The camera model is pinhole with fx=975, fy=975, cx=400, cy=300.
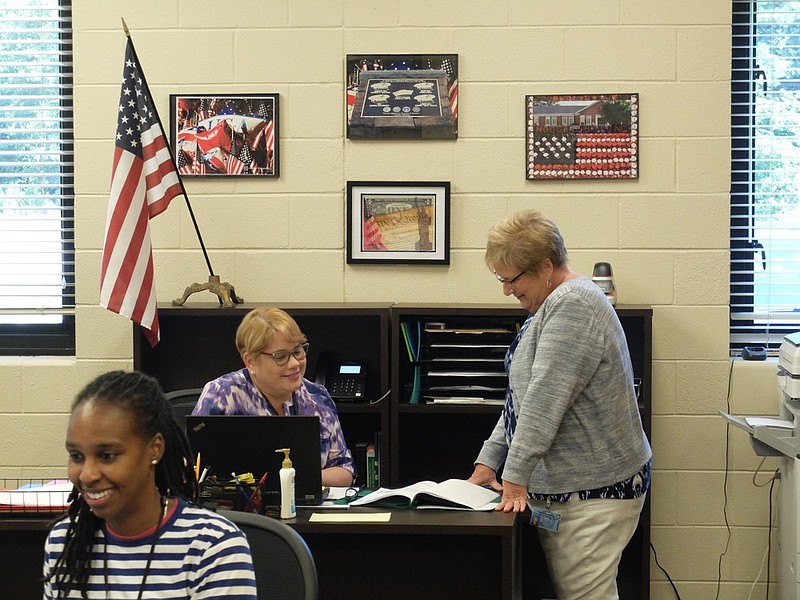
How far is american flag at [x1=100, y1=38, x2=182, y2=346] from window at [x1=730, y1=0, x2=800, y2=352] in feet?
7.58

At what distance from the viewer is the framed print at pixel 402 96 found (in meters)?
3.91

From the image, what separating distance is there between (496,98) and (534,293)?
4.52 ft

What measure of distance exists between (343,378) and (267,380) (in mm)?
883

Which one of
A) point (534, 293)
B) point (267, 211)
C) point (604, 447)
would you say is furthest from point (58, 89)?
point (604, 447)

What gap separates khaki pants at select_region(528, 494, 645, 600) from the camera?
8.89 ft

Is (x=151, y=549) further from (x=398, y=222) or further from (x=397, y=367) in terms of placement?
(x=398, y=222)

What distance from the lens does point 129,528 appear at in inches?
64.6

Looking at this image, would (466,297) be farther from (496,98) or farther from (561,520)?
(561,520)

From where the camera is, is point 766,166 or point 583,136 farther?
point 766,166

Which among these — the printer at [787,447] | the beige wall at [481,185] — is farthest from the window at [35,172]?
the printer at [787,447]

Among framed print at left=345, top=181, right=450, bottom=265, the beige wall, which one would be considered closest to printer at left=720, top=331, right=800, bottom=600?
the beige wall

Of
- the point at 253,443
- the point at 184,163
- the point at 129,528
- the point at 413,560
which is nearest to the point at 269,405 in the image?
the point at 253,443

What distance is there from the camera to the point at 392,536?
8.59ft

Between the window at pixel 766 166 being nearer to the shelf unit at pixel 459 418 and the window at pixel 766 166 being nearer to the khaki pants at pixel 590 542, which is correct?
the shelf unit at pixel 459 418
